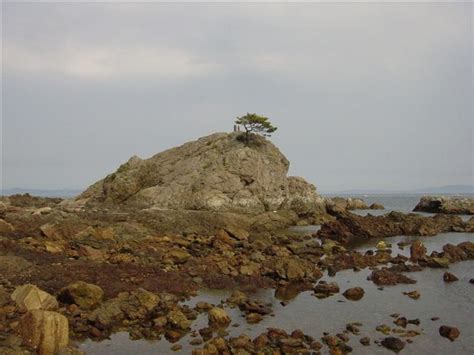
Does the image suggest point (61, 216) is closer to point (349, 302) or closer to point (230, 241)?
point (230, 241)

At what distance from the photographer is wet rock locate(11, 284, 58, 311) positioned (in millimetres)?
19766

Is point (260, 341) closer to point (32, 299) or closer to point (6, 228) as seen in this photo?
point (32, 299)

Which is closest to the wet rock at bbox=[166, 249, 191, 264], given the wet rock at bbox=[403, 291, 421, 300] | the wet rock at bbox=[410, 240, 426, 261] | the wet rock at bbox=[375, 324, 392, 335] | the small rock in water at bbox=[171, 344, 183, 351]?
the small rock in water at bbox=[171, 344, 183, 351]

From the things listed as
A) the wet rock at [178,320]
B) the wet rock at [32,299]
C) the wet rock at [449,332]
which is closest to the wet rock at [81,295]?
the wet rock at [32,299]

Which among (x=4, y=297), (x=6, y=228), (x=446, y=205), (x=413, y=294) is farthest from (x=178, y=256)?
(x=446, y=205)

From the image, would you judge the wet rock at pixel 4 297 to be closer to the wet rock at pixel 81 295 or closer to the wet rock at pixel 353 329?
the wet rock at pixel 81 295

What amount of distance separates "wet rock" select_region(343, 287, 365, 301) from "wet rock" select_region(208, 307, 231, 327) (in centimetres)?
920

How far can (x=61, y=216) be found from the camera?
4506cm

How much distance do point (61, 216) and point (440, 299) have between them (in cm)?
3685

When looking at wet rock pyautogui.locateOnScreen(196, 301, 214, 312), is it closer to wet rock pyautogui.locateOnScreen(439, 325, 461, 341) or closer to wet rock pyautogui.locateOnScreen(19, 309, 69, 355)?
wet rock pyautogui.locateOnScreen(19, 309, 69, 355)

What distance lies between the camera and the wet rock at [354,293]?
26.7 m

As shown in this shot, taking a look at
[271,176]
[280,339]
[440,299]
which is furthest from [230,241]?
[271,176]

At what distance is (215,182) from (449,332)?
176ft

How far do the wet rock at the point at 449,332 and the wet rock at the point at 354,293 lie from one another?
21.8 ft
